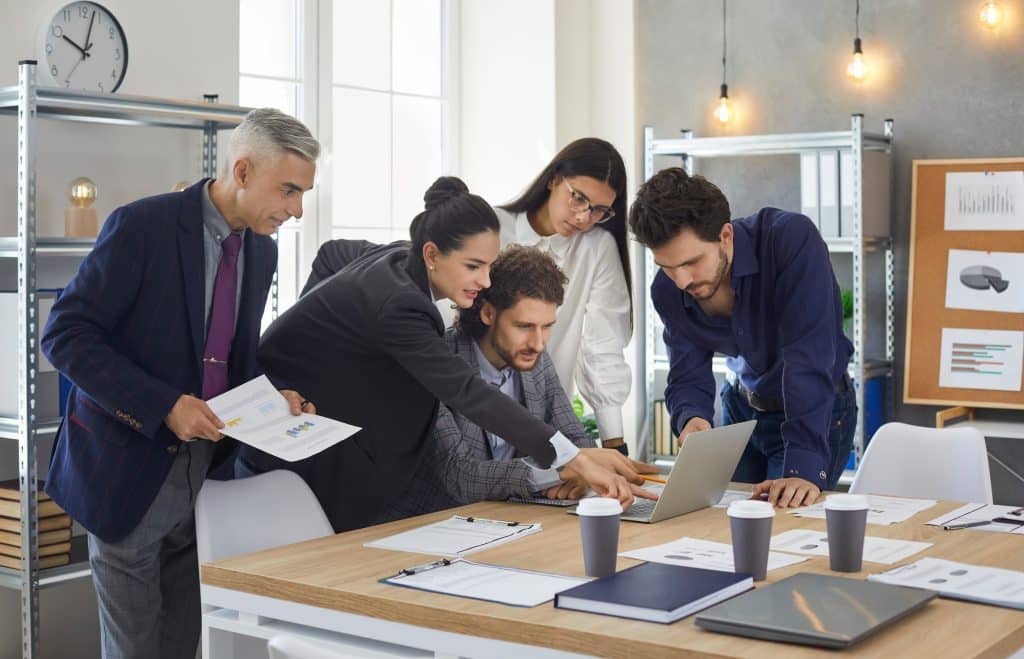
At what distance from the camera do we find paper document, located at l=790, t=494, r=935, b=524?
7.77 ft

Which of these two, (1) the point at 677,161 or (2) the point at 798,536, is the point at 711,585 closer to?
(2) the point at 798,536

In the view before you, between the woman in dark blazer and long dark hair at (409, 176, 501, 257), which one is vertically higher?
long dark hair at (409, 176, 501, 257)

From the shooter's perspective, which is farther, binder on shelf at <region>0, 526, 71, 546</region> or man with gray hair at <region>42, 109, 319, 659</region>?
binder on shelf at <region>0, 526, 71, 546</region>

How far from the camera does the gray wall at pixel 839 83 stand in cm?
471

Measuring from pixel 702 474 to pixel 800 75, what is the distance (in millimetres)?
3181

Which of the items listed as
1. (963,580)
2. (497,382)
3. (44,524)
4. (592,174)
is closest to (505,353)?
(497,382)

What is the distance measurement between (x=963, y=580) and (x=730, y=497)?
0.82m

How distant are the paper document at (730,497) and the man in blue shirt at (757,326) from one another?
0.13 ft

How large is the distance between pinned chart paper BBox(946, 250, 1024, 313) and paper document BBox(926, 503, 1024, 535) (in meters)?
2.30

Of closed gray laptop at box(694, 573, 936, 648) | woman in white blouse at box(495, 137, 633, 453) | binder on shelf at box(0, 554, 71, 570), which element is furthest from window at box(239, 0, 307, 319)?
closed gray laptop at box(694, 573, 936, 648)

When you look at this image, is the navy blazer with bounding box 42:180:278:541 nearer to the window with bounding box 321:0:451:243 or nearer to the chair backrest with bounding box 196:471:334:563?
the chair backrest with bounding box 196:471:334:563

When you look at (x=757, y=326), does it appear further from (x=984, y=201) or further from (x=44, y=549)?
(x=984, y=201)

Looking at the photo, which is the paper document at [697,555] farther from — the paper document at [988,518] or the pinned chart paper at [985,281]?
the pinned chart paper at [985,281]

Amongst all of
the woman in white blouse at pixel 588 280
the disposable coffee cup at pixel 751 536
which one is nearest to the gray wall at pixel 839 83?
the woman in white blouse at pixel 588 280
